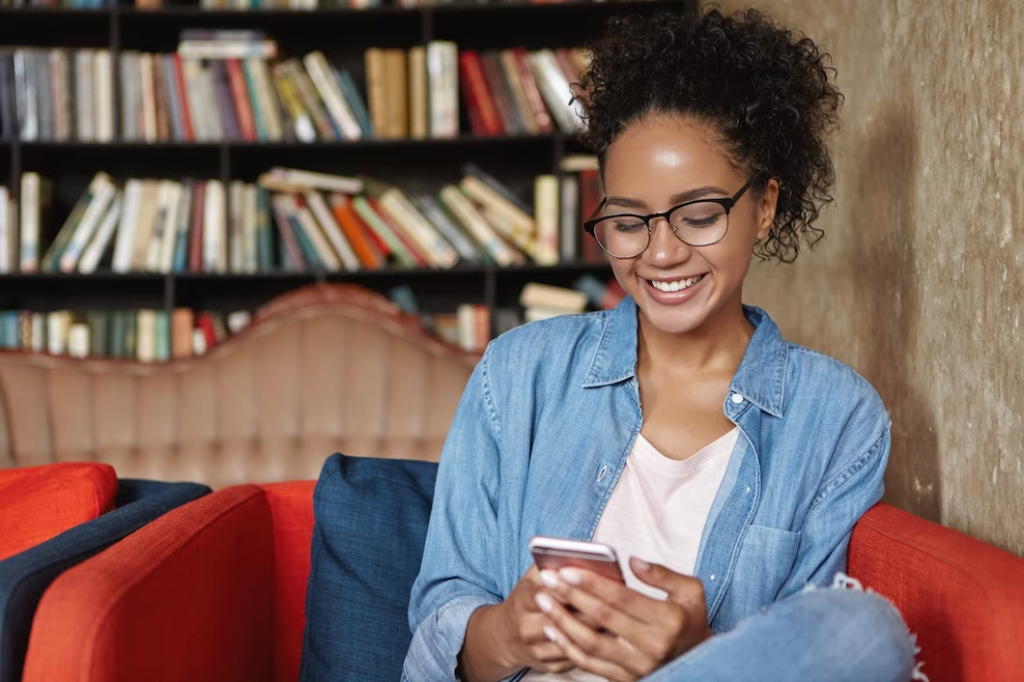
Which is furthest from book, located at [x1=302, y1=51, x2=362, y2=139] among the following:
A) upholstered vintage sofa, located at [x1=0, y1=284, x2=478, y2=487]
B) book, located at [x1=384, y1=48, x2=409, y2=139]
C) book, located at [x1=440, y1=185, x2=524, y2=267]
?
upholstered vintage sofa, located at [x1=0, y1=284, x2=478, y2=487]

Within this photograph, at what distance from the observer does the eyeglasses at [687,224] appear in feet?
4.01

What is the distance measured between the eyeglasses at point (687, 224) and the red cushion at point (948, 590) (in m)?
0.39

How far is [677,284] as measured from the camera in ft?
4.13

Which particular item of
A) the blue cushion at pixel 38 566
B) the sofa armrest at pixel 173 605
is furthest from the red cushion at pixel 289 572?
the blue cushion at pixel 38 566

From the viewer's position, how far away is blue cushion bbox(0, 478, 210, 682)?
3.02 feet

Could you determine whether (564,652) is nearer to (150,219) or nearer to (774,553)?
(774,553)

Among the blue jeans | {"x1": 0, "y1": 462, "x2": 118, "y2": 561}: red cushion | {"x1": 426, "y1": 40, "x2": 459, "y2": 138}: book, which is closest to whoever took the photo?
the blue jeans

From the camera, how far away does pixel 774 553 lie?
1.19 meters

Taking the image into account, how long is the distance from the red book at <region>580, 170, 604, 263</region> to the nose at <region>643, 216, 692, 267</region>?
2.04 meters

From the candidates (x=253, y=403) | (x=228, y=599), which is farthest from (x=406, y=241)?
(x=228, y=599)

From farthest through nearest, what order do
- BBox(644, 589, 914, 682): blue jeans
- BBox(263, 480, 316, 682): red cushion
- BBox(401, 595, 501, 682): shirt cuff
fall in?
BBox(263, 480, 316, 682): red cushion, BBox(401, 595, 501, 682): shirt cuff, BBox(644, 589, 914, 682): blue jeans

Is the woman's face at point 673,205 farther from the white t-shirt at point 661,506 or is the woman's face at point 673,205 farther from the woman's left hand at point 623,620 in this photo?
the woman's left hand at point 623,620

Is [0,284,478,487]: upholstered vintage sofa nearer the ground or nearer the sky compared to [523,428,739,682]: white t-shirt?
nearer the ground

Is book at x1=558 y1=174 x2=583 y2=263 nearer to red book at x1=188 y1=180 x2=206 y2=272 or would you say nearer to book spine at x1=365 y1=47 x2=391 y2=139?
book spine at x1=365 y1=47 x2=391 y2=139
